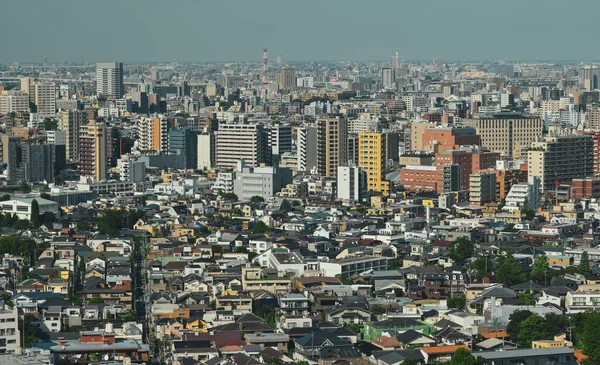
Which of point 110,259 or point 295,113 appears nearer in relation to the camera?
point 110,259

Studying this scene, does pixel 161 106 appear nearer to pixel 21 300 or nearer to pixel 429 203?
pixel 429 203

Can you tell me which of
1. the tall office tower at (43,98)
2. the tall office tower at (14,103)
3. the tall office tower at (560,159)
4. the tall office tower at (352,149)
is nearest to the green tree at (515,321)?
the tall office tower at (560,159)

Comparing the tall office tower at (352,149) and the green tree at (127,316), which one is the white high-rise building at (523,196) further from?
the green tree at (127,316)

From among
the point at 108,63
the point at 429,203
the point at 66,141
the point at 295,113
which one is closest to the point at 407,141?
the point at 66,141

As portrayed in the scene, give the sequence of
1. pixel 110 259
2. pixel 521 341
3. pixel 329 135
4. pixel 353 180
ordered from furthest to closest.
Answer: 1. pixel 329 135
2. pixel 353 180
3. pixel 110 259
4. pixel 521 341

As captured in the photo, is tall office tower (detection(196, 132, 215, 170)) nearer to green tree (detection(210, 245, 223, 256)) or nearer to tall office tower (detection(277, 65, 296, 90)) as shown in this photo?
green tree (detection(210, 245, 223, 256))

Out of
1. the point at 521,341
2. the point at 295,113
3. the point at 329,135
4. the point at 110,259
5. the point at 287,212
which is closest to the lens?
the point at 521,341

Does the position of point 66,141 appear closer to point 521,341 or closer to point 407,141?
point 407,141
